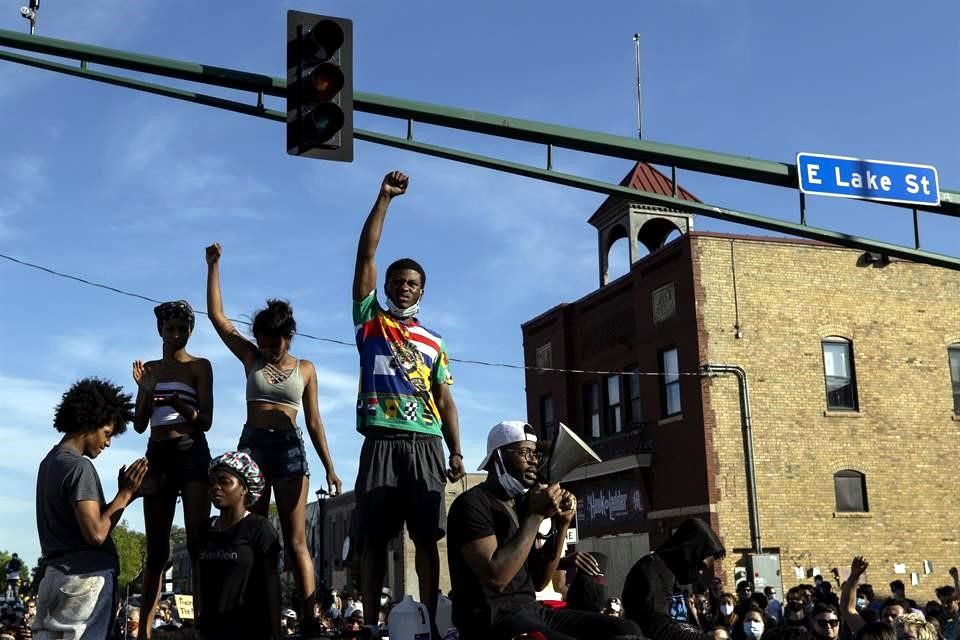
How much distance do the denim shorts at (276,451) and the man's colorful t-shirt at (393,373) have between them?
0.43m

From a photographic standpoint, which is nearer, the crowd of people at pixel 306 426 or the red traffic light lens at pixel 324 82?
the crowd of people at pixel 306 426

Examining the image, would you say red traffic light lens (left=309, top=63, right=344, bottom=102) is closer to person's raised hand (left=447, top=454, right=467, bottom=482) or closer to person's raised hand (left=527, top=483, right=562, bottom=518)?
person's raised hand (left=447, top=454, right=467, bottom=482)

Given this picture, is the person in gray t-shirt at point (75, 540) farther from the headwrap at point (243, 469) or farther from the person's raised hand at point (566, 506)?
the person's raised hand at point (566, 506)

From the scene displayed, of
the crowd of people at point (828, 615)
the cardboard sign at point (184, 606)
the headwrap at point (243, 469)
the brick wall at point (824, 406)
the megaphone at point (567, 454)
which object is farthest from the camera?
the brick wall at point (824, 406)

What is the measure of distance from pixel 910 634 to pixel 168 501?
502 centimetres

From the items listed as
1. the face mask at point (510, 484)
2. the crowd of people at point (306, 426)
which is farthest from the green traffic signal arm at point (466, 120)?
the face mask at point (510, 484)

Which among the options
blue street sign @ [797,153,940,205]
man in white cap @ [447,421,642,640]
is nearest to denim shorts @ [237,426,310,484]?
man in white cap @ [447,421,642,640]

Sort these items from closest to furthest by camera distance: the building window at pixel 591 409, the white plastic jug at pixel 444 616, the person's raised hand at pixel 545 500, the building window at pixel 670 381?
the person's raised hand at pixel 545 500 < the white plastic jug at pixel 444 616 < the building window at pixel 670 381 < the building window at pixel 591 409

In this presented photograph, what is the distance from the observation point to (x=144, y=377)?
7219mm

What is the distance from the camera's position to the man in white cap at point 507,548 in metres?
5.42

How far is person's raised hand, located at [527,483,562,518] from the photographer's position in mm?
5324

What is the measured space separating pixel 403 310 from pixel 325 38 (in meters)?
3.26

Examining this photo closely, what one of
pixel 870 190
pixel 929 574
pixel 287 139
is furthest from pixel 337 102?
pixel 929 574

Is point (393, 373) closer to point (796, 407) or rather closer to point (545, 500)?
point (545, 500)
